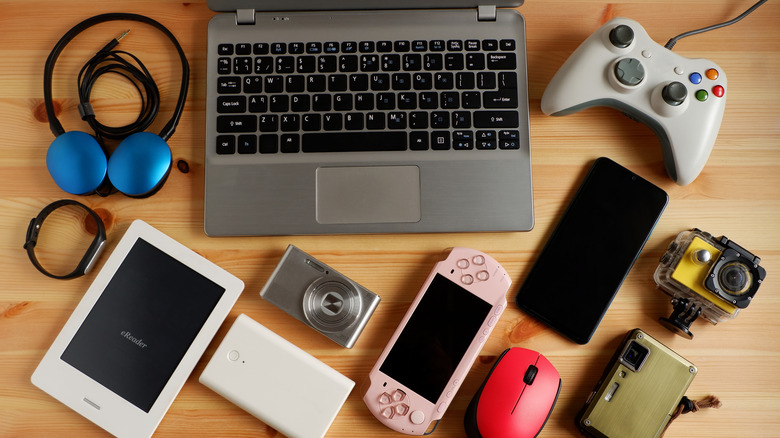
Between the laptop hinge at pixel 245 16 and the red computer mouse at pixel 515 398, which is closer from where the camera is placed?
the red computer mouse at pixel 515 398

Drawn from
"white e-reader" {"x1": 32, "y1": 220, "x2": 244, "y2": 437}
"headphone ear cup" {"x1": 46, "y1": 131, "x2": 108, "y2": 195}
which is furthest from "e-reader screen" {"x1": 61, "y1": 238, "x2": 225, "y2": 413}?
"headphone ear cup" {"x1": 46, "y1": 131, "x2": 108, "y2": 195}

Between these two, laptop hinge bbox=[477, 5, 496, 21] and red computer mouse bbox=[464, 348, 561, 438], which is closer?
red computer mouse bbox=[464, 348, 561, 438]

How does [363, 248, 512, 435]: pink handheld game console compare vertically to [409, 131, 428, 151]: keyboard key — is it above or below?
below

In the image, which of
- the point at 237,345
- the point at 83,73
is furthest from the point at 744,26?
the point at 83,73

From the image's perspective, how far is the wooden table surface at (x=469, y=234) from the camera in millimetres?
732

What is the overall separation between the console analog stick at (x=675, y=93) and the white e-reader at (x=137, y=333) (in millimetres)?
605

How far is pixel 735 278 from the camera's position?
0.71m

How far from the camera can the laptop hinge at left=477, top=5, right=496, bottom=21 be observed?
772 millimetres

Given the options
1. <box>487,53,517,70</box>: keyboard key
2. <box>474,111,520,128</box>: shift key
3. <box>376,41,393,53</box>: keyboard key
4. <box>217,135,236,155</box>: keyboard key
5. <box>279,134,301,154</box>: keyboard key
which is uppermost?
<box>487,53,517,70</box>: keyboard key

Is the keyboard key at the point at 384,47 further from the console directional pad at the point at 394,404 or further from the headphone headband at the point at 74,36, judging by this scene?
the console directional pad at the point at 394,404

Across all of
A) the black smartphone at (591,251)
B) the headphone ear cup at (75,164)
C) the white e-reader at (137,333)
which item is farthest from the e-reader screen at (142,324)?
the black smartphone at (591,251)

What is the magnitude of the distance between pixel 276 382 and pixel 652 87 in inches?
24.5

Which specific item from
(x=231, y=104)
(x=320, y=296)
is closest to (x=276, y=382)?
(x=320, y=296)

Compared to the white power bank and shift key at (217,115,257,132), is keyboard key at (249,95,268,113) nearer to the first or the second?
shift key at (217,115,257,132)
